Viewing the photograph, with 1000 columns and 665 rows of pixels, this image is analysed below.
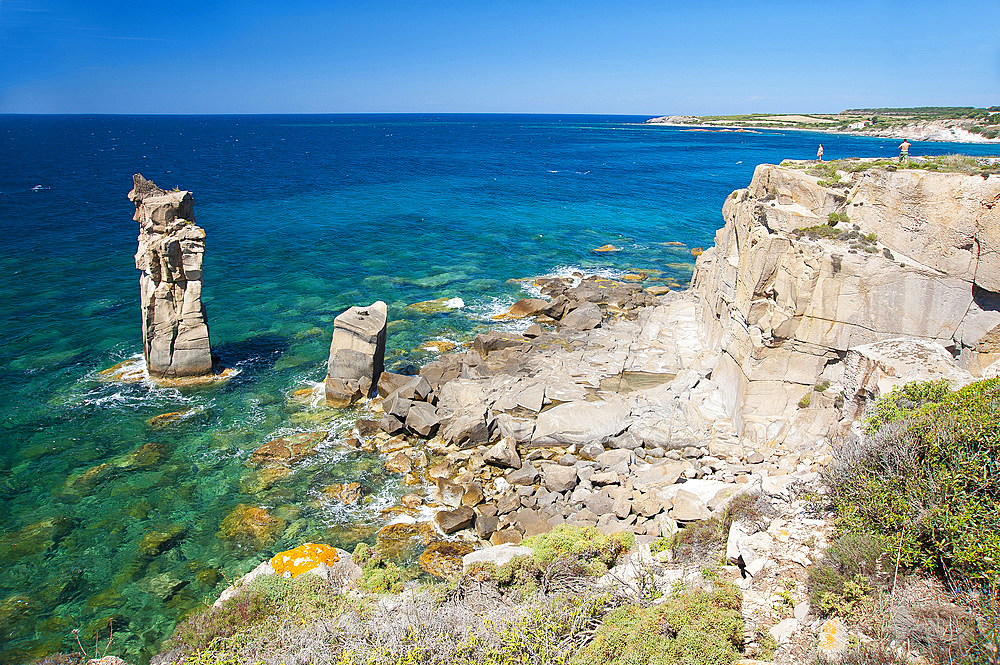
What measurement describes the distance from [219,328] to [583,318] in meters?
18.1

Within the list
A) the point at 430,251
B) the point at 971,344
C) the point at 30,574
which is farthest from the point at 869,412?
the point at 430,251

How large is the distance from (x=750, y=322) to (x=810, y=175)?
18.6 ft

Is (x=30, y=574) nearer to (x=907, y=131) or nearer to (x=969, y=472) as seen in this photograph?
(x=969, y=472)

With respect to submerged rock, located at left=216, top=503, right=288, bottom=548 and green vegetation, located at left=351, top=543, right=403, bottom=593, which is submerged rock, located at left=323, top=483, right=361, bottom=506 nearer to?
submerged rock, located at left=216, top=503, right=288, bottom=548

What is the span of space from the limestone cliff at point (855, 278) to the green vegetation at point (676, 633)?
9192 mm

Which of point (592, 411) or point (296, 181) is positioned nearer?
point (592, 411)

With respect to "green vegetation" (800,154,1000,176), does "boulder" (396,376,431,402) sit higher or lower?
lower

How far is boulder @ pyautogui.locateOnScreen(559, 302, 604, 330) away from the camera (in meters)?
27.2

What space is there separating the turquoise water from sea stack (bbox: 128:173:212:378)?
1497 millimetres

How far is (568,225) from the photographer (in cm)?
5109

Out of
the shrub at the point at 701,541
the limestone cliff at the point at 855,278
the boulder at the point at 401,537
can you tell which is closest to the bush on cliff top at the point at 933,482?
the shrub at the point at 701,541

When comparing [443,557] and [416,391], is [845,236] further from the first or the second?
[416,391]

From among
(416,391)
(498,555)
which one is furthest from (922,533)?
(416,391)

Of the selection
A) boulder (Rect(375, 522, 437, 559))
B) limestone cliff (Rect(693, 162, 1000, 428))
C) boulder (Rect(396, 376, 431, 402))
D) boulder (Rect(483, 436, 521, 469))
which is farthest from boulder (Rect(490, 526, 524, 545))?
limestone cliff (Rect(693, 162, 1000, 428))
